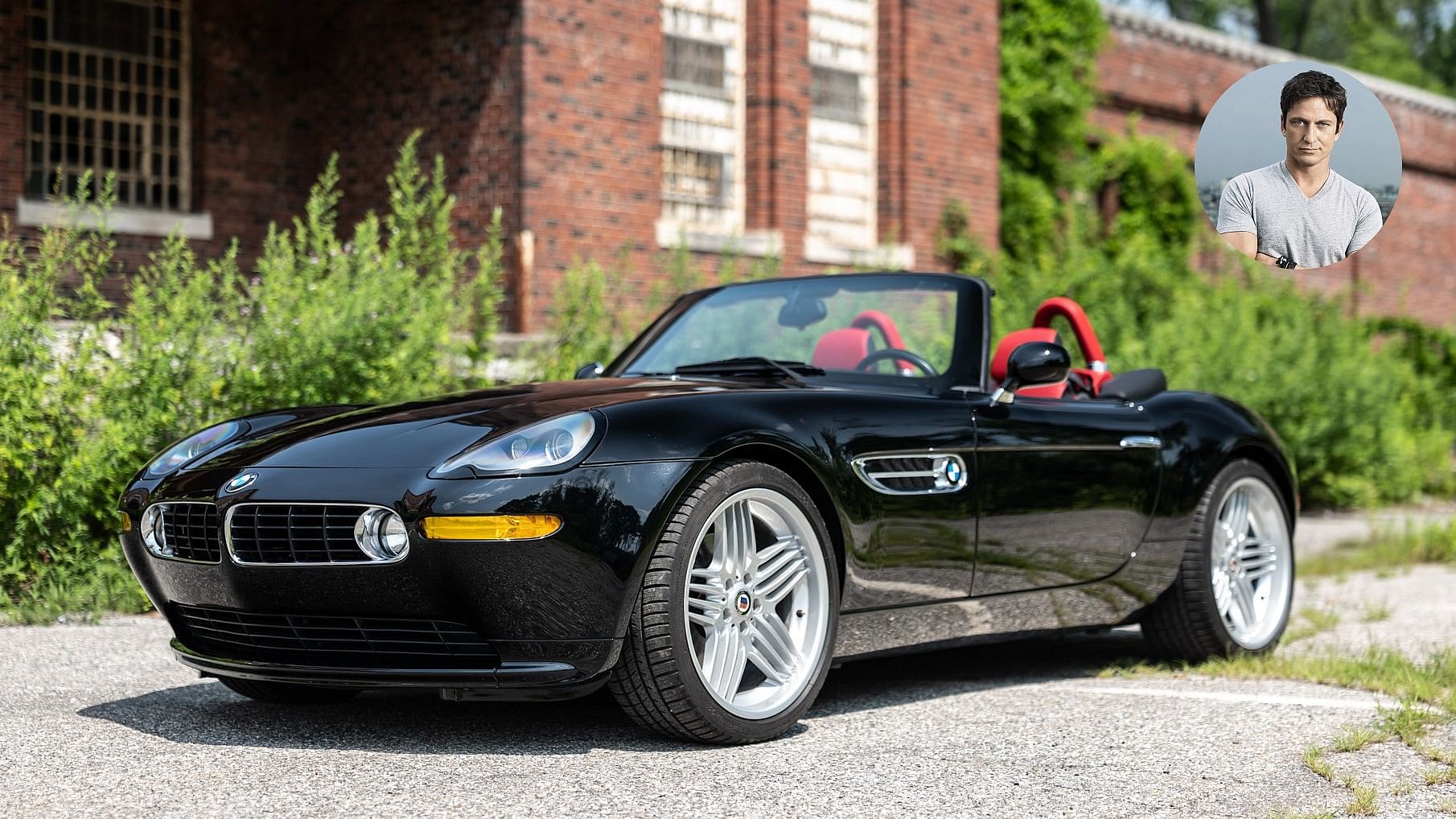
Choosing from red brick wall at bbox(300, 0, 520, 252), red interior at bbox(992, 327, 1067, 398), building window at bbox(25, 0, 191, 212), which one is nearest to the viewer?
red interior at bbox(992, 327, 1067, 398)

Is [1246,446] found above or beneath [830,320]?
beneath

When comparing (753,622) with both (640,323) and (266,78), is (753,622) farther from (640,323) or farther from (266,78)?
(266,78)

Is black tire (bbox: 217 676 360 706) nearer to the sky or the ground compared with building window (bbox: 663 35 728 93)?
nearer to the ground

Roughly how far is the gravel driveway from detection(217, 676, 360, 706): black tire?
5 centimetres

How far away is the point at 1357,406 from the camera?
14484 millimetres

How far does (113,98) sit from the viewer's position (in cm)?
1462

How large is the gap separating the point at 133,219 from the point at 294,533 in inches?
422

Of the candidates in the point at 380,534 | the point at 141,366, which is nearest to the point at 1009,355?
the point at 380,534

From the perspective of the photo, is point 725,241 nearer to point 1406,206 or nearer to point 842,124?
point 842,124

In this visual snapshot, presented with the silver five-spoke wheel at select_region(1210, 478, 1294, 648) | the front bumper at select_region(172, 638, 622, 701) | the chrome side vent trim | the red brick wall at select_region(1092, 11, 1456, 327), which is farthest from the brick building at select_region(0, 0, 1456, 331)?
the front bumper at select_region(172, 638, 622, 701)

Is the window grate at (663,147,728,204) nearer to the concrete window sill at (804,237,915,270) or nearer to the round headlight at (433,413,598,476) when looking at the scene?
the concrete window sill at (804,237,915,270)

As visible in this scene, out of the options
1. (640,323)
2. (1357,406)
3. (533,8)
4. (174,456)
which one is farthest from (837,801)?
(1357,406)

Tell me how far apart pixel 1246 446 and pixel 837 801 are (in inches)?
128

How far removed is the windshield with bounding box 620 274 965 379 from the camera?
5984 mm
